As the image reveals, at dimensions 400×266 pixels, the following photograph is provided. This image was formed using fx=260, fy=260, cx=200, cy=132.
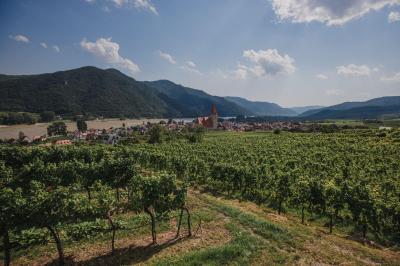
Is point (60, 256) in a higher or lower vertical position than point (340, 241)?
higher

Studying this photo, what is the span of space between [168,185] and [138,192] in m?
2.54

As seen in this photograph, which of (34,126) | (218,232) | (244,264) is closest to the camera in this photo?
(244,264)

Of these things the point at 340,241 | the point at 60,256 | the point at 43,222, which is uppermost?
the point at 43,222

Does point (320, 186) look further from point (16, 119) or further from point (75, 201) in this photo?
point (16, 119)

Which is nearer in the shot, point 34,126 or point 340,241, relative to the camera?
point 340,241

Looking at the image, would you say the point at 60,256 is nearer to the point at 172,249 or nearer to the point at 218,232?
the point at 172,249

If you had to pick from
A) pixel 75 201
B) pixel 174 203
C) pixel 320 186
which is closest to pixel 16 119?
pixel 75 201

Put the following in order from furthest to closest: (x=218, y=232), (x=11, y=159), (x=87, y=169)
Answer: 1. (x=11, y=159)
2. (x=87, y=169)
3. (x=218, y=232)

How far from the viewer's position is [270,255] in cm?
1518

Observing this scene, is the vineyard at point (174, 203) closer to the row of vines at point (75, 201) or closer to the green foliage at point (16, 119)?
the row of vines at point (75, 201)

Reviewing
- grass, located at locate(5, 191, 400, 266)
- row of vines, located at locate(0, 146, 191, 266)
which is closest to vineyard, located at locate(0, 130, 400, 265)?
row of vines, located at locate(0, 146, 191, 266)

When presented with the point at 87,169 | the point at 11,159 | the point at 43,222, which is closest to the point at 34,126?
the point at 11,159

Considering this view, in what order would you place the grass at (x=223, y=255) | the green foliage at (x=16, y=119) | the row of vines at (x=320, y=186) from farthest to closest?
the green foliage at (x=16, y=119), the row of vines at (x=320, y=186), the grass at (x=223, y=255)

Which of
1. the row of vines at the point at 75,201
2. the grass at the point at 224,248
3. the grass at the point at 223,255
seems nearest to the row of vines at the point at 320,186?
the grass at the point at 224,248
